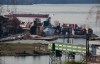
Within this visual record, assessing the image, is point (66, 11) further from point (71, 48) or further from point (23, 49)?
point (71, 48)

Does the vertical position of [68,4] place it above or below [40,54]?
above

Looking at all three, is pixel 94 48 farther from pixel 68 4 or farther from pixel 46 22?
pixel 68 4

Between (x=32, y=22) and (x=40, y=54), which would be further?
(x=32, y=22)

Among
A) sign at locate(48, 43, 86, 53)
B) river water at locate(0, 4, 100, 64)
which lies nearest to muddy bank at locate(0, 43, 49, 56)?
sign at locate(48, 43, 86, 53)

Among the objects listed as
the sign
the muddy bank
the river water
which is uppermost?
the river water

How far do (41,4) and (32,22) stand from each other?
342cm

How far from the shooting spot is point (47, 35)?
1529cm

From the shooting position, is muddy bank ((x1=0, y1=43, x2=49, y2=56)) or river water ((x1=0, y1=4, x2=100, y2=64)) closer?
muddy bank ((x1=0, y1=43, x2=49, y2=56))

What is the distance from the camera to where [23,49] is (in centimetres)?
1256

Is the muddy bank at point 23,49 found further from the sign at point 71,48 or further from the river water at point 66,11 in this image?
the river water at point 66,11

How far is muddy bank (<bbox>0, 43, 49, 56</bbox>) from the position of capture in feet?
38.7

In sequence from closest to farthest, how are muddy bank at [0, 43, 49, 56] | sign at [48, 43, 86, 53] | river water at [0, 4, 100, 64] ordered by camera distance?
1. sign at [48, 43, 86, 53]
2. muddy bank at [0, 43, 49, 56]
3. river water at [0, 4, 100, 64]

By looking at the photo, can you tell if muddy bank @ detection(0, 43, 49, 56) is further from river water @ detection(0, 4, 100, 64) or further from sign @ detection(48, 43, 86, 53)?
river water @ detection(0, 4, 100, 64)

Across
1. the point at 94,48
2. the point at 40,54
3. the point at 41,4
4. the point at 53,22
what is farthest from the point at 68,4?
the point at 94,48
